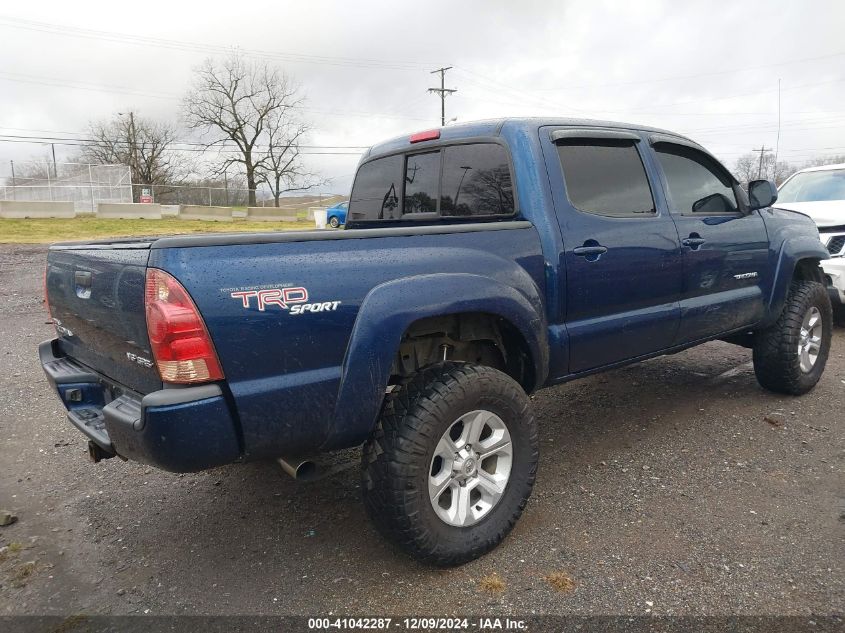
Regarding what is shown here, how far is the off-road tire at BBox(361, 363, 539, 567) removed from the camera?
7.98 feet

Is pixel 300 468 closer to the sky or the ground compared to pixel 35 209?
closer to the ground

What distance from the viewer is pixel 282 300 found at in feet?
7.17

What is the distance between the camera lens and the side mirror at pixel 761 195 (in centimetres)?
421

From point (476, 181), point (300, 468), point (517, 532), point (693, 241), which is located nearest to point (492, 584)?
point (517, 532)

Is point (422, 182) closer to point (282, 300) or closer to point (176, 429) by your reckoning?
point (282, 300)

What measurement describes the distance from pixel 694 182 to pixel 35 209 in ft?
103

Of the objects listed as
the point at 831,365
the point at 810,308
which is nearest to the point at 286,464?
the point at 810,308

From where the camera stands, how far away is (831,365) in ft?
18.7

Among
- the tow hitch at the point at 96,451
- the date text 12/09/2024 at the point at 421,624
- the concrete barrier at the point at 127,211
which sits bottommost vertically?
the date text 12/09/2024 at the point at 421,624

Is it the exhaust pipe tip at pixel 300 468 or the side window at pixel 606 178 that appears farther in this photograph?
the side window at pixel 606 178

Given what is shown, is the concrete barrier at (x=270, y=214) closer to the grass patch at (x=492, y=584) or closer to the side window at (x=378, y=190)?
the side window at (x=378, y=190)

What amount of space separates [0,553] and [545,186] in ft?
10.3

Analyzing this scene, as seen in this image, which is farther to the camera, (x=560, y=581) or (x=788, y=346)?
(x=788, y=346)

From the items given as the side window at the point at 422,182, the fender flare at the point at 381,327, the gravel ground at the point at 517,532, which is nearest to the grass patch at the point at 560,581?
the gravel ground at the point at 517,532
